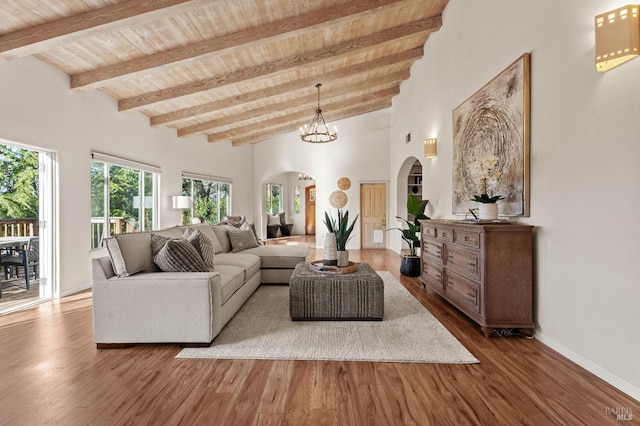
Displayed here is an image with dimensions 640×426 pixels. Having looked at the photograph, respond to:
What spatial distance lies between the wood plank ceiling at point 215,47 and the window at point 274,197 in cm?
505

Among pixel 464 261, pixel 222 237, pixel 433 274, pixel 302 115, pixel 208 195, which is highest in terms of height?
pixel 302 115

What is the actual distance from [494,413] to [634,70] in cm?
206

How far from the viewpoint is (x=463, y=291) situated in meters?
3.12

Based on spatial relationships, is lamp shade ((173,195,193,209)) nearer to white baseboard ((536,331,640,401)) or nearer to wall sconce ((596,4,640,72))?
white baseboard ((536,331,640,401))

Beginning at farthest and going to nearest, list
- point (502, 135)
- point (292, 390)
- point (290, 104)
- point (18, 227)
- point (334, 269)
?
point (290, 104) → point (18, 227) → point (334, 269) → point (502, 135) → point (292, 390)

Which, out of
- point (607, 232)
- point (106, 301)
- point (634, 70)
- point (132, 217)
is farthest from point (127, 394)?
point (132, 217)

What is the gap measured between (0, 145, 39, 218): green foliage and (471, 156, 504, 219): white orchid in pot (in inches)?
242

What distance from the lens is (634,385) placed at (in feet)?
6.04

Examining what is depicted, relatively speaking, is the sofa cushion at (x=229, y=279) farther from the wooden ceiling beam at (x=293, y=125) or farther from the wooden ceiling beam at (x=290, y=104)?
the wooden ceiling beam at (x=293, y=125)

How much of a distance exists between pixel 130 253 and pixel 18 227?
3908 millimetres

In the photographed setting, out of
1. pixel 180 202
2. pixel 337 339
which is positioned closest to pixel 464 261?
pixel 337 339

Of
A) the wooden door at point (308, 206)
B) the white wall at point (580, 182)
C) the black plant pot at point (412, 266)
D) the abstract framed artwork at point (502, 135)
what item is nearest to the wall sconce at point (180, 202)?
the black plant pot at point (412, 266)

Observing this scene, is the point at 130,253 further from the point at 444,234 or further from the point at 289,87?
the point at 289,87

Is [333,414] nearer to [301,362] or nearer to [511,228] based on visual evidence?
[301,362]
